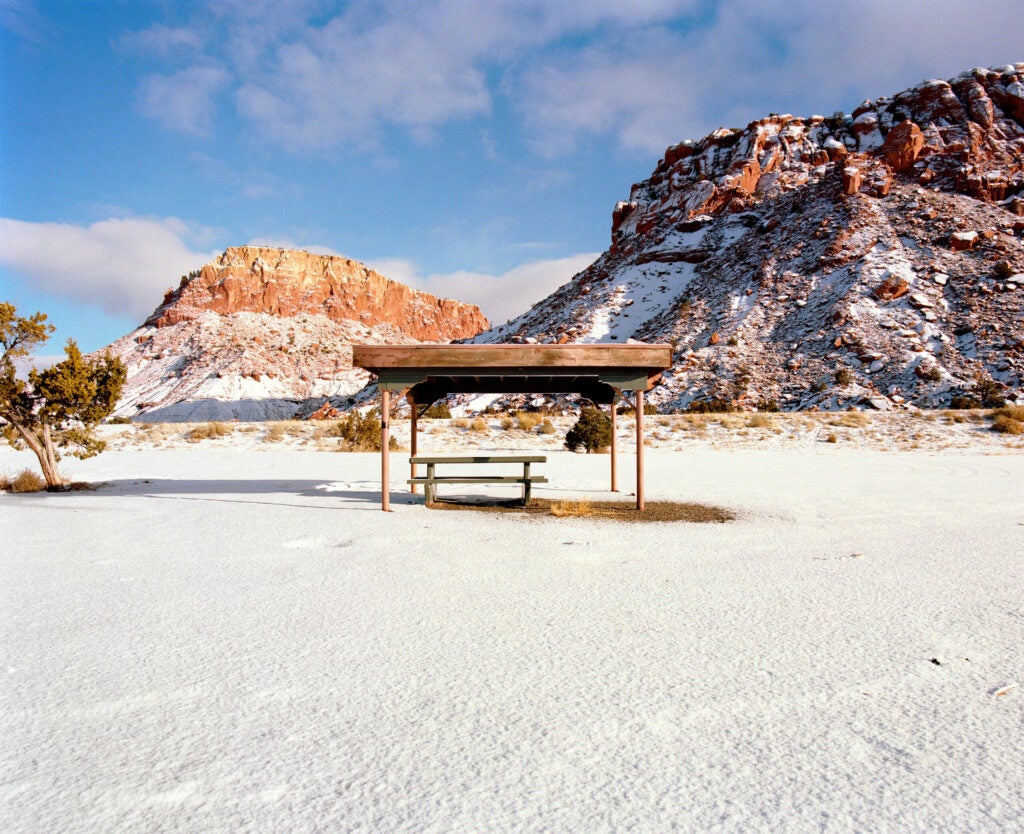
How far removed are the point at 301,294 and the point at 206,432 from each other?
70.6m

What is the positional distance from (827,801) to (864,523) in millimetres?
6501

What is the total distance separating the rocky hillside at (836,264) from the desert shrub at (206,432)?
70.7 feet

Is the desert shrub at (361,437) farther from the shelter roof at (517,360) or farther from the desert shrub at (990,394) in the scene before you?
the desert shrub at (990,394)

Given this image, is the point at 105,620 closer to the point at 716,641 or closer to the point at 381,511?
the point at 716,641

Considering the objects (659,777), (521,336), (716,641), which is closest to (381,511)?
(716,641)

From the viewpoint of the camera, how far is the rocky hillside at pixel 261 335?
58625mm

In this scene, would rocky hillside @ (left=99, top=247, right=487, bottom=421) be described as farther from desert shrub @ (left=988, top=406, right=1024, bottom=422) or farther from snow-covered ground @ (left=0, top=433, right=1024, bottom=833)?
snow-covered ground @ (left=0, top=433, right=1024, bottom=833)

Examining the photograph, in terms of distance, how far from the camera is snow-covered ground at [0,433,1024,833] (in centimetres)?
220

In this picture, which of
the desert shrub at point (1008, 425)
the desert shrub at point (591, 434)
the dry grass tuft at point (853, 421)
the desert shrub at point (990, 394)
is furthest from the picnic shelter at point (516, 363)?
the desert shrub at point (990, 394)

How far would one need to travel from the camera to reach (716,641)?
12.2 ft

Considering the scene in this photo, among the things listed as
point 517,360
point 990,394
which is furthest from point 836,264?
point 517,360

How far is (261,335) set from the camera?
74.1 metres

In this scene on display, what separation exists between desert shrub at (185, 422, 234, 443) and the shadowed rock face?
58.2 m

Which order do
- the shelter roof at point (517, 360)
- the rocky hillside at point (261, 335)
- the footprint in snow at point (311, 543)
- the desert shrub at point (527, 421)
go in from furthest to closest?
the rocky hillside at point (261, 335), the desert shrub at point (527, 421), the shelter roof at point (517, 360), the footprint in snow at point (311, 543)
